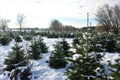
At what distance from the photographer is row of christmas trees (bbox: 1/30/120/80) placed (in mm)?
7992

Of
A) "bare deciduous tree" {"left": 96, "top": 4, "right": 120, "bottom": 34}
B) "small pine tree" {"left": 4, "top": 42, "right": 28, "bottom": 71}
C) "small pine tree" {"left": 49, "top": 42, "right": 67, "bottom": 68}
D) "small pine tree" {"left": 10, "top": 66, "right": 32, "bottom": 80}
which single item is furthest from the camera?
"bare deciduous tree" {"left": 96, "top": 4, "right": 120, "bottom": 34}

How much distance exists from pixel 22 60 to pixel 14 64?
52 cm

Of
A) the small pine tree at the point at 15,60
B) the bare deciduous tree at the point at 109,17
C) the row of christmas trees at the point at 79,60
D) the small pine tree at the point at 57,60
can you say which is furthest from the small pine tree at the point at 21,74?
the bare deciduous tree at the point at 109,17

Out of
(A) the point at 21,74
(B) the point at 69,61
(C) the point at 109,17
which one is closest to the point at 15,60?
(A) the point at 21,74

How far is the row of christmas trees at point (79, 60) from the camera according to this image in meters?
7.99

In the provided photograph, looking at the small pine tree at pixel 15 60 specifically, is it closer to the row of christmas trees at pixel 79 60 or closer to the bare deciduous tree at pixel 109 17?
the row of christmas trees at pixel 79 60

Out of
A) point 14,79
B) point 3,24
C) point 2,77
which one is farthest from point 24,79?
point 3,24

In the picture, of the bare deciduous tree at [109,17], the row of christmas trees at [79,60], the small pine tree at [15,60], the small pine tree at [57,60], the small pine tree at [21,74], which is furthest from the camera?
the bare deciduous tree at [109,17]

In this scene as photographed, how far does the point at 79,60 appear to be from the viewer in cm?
818

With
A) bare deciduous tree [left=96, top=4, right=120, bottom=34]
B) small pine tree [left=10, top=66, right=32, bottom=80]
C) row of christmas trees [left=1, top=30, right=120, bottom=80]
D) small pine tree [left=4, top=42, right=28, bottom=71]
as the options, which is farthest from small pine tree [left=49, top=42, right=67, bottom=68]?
bare deciduous tree [left=96, top=4, right=120, bottom=34]

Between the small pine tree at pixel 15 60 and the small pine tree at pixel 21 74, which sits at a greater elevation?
the small pine tree at pixel 15 60

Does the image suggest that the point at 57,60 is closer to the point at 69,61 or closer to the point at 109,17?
the point at 69,61

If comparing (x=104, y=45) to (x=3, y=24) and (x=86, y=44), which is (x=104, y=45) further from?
(x=3, y=24)

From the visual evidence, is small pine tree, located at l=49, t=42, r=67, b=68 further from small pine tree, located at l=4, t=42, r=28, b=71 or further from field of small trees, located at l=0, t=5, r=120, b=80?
small pine tree, located at l=4, t=42, r=28, b=71
